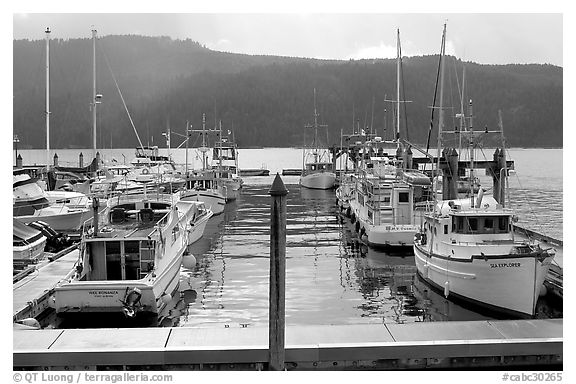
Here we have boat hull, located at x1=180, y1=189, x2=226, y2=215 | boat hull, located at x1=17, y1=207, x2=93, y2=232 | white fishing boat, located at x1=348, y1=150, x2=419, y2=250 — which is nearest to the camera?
white fishing boat, located at x1=348, y1=150, x2=419, y2=250

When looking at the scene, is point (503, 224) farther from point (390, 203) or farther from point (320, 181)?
point (320, 181)

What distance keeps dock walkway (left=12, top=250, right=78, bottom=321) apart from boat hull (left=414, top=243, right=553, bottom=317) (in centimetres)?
992

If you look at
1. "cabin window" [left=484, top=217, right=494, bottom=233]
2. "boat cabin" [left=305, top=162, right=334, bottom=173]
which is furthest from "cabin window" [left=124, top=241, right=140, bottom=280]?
"boat cabin" [left=305, top=162, right=334, bottom=173]

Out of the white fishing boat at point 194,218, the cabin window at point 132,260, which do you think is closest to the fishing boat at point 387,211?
the white fishing boat at point 194,218

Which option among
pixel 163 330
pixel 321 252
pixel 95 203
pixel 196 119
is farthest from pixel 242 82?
pixel 163 330

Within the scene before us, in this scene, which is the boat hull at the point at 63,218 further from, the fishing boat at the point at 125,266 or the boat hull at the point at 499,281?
the boat hull at the point at 499,281

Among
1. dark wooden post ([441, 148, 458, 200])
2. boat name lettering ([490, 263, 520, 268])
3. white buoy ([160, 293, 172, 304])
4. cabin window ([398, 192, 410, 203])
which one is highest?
dark wooden post ([441, 148, 458, 200])

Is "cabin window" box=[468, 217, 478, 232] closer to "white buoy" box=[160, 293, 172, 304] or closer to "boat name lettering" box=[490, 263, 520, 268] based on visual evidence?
"boat name lettering" box=[490, 263, 520, 268]

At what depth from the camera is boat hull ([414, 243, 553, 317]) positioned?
15.6 metres

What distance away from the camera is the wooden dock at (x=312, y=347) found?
1098 cm

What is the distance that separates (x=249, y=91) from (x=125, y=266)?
69.4m

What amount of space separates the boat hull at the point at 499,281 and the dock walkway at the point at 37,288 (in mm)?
9923

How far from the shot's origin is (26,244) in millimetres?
20625

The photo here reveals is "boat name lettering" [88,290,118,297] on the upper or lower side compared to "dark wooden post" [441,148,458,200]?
lower
